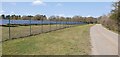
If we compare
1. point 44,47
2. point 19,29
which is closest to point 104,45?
point 44,47

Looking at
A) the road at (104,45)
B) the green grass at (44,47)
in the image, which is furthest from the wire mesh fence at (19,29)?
the road at (104,45)

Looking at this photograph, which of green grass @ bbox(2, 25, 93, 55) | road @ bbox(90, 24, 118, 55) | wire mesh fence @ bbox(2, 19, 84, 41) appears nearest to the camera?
green grass @ bbox(2, 25, 93, 55)

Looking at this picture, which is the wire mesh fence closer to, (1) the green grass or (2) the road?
(1) the green grass

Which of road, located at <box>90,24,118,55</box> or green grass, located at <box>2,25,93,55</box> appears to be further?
road, located at <box>90,24,118,55</box>

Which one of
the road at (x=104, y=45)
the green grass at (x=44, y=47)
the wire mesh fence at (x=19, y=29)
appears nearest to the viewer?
the green grass at (x=44, y=47)

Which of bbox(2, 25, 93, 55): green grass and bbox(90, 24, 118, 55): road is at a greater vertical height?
bbox(2, 25, 93, 55): green grass

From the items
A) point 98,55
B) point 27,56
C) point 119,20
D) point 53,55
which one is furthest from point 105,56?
point 119,20

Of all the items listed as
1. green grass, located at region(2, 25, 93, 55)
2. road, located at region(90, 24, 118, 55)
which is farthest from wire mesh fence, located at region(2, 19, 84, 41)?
road, located at region(90, 24, 118, 55)

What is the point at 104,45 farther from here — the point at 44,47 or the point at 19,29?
the point at 19,29

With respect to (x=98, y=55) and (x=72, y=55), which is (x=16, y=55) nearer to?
(x=72, y=55)

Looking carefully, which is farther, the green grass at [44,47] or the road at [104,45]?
the road at [104,45]

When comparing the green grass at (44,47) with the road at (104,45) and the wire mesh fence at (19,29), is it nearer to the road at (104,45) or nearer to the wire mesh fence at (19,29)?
the road at (104,45)

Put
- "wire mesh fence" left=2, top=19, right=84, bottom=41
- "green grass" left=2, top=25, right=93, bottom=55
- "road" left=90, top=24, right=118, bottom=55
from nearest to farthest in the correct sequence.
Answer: "green grass" left=2, top=25, right=93, bottom=55 → "road" left=90, top=24, right=118, bottom=55 → "wire mesh fence" left=2, top=19, right=84, bottom=41

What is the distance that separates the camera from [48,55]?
11.4 metres
